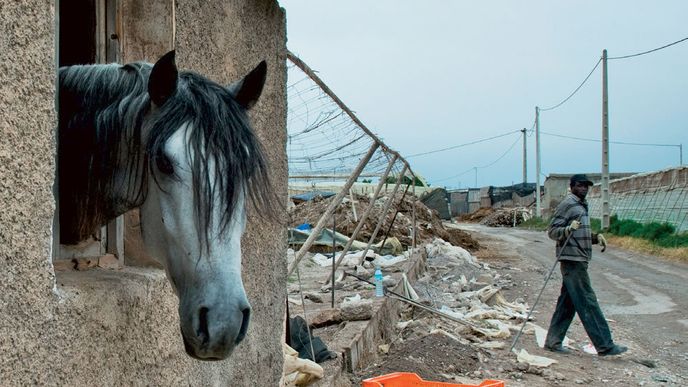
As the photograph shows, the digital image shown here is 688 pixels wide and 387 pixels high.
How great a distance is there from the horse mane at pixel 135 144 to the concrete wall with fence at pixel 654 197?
21.3m

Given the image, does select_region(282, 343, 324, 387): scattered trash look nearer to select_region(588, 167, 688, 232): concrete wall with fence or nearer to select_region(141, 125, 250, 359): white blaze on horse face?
select_region(141, 125, 250, 359): white blaze on horse face

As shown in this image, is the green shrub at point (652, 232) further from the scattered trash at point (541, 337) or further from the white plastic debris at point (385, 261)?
the scattered trash at point (541, 337)

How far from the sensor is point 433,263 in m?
16.5

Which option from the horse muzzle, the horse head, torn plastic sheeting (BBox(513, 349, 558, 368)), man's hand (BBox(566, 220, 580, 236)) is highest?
the horse head

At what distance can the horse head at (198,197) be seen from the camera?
1876 mm

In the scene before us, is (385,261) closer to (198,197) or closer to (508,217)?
(198,197)

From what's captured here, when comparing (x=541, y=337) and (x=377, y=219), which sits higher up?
(x=377, y=219)

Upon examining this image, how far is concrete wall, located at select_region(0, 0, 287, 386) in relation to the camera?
63.9 inches

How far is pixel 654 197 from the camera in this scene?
2428 centimetres

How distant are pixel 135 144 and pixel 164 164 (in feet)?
0.75

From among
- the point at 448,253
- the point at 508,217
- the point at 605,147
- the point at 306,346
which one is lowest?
the point at 508,217

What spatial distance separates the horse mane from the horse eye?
0.04ft

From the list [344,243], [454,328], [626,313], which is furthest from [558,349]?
[344,243]

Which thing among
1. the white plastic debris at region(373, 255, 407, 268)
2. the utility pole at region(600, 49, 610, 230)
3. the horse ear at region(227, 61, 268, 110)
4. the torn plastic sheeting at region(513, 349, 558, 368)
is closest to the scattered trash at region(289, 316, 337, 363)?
the torn plastic sheeting at region(513, 349, 558, 368)
